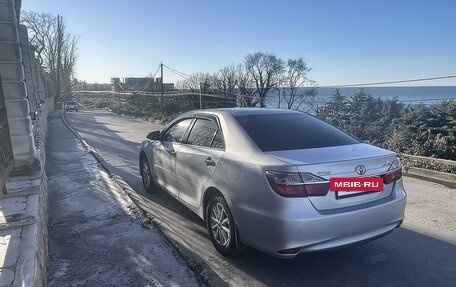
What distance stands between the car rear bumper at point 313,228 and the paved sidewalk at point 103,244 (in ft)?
2.47

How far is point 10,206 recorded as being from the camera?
4062 millimetres

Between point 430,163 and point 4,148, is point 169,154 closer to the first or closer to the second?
point 4,148

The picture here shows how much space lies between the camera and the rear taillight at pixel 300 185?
10.4ft

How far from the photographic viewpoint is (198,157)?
14.7 feet

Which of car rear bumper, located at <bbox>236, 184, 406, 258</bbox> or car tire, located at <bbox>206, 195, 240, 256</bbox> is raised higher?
car rear bumper, located at <bbox>236, 184, 406, 258</bbox>

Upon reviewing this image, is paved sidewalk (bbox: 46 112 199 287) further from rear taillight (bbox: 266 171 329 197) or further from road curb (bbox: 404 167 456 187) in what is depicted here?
road curb (bbox: 404 167 456 187)

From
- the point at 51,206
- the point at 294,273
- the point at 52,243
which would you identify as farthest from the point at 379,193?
the point at 51,206

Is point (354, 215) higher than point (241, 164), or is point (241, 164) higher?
point (241, 164)

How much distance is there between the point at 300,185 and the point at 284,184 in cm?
13

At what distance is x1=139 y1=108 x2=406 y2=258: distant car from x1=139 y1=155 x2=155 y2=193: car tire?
179 cm

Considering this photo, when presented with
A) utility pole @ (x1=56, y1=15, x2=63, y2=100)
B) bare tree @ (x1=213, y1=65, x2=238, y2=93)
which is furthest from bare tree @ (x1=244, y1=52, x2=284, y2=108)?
utility pole @ (x1=56, y1=15, x2=63, y2=100)

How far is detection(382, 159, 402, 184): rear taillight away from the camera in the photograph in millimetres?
3580

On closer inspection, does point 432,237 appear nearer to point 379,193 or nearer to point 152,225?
point 379,193

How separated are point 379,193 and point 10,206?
3750 mm
